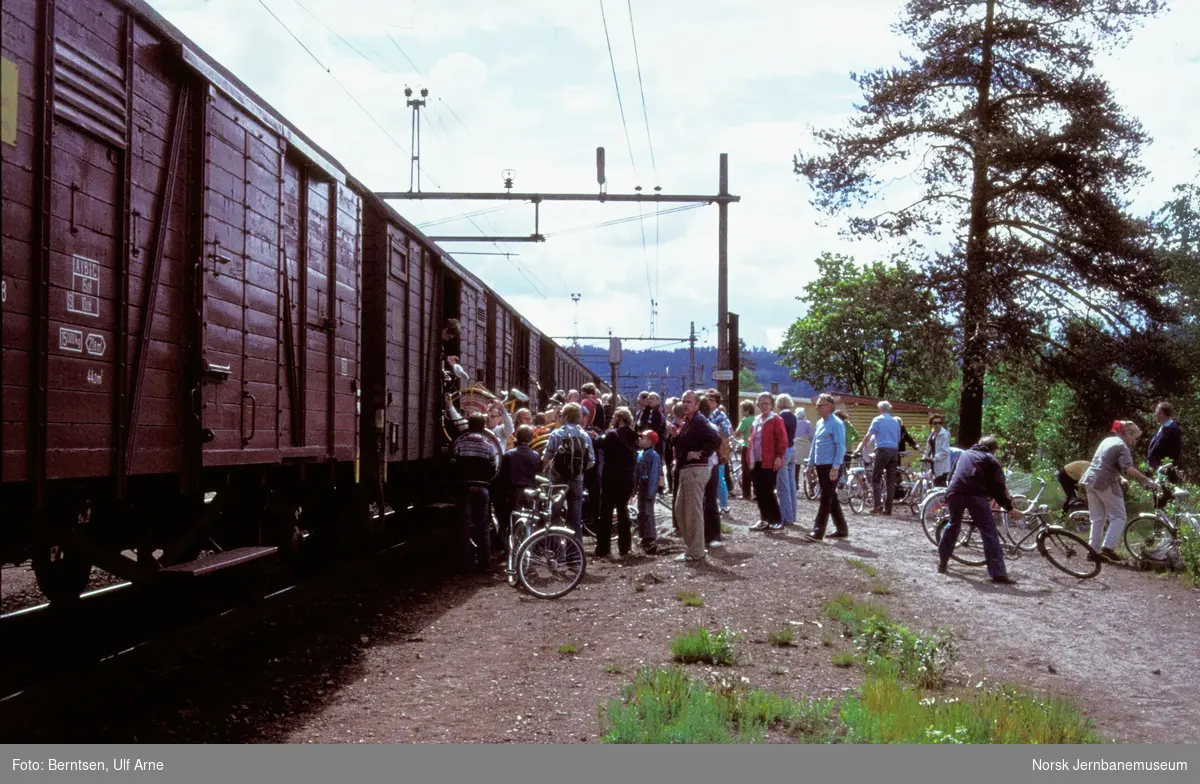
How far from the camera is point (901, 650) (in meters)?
7.71

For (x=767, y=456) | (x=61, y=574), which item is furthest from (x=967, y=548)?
(x=61, y=574)

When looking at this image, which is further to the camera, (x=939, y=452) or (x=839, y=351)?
(x=839, y=351)

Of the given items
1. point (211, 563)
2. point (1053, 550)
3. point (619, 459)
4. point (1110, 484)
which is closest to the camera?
point (211, 563)

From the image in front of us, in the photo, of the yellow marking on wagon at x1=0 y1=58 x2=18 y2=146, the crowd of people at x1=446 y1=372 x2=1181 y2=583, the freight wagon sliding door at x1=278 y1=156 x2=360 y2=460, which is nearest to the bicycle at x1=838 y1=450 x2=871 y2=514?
the crowd of people at x1=446 y1=372 x2=1181 y2=583

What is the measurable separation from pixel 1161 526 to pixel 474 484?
8.12 metres

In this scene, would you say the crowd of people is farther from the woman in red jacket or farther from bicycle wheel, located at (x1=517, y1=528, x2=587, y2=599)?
bicycle wheel, located at (x1=517, y1=528, x2=587, y2=599)

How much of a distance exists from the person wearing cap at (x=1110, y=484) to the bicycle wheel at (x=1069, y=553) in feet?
1.92

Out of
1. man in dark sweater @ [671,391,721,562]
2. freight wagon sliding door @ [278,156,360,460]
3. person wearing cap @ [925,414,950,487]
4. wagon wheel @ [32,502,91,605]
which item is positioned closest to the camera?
wagon wheel @ [32,502,91,605]

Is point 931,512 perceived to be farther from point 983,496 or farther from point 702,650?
point 702,650

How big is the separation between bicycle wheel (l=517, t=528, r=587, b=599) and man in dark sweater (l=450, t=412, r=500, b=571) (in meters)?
1.42

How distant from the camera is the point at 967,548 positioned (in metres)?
14.0

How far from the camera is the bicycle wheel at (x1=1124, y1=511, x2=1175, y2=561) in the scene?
13.5 metres

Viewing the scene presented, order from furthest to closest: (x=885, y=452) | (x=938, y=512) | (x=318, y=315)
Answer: (x=885, y=452)
(x=938, y=512)
(x=318, y=315)

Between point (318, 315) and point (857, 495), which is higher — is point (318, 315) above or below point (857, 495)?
above
